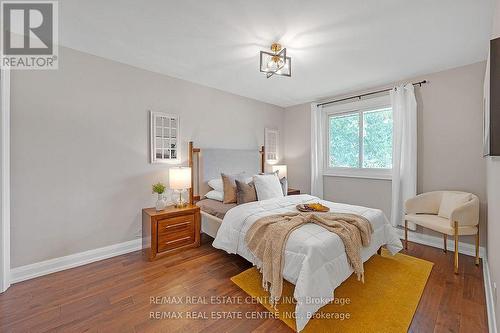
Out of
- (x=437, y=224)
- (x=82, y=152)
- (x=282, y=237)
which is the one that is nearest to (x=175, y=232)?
(x=82, y=152)

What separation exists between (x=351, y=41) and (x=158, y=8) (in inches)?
76.8

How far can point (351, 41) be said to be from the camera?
2299 mm

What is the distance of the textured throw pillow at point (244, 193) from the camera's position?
2951 mm

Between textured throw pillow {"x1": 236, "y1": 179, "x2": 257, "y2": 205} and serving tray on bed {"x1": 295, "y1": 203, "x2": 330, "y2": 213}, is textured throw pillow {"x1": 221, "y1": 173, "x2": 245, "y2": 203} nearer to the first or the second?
textured throw pillow {"x1": 236, "y1": 179, "x2": 257, "y2": 205}

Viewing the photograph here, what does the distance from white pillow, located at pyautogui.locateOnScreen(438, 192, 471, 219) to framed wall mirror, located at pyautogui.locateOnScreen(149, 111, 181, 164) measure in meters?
3.82

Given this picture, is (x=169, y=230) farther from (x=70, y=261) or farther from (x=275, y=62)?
(x=275, y=62)

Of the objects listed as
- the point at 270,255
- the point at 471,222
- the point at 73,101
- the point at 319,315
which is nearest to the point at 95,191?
the point at 73,101

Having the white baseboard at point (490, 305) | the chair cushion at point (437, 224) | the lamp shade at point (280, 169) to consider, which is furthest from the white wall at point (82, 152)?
the white baseboard at point (490, 305)

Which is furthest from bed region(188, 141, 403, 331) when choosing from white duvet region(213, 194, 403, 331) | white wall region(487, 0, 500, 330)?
white wall region(487, 0, 500, 330)

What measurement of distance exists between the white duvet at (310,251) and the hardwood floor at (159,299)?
0.31m

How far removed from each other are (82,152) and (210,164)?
1.70 metres

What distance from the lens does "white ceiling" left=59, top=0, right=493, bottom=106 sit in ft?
5.88

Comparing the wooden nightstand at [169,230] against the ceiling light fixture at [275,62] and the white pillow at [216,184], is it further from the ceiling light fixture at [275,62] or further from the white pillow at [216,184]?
the ceiling light fixture at [275,62]

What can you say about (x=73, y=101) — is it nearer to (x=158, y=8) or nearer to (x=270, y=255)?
(x=158, y=8)
